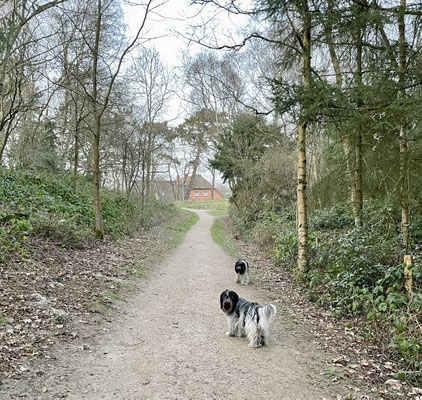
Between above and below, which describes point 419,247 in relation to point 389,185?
below

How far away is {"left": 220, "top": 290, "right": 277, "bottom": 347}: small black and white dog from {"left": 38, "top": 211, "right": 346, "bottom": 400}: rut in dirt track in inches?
6.0

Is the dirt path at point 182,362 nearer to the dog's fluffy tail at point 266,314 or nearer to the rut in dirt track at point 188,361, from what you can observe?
the rut in dirt track at point 188,361

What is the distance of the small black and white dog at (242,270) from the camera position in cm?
902

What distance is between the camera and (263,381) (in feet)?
13.6

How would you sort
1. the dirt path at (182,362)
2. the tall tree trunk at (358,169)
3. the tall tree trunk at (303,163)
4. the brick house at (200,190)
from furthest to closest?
the brick house at (200,190) < the tall tree trunk at (358,169) < the tall tree trunk at (303,163) < the dirt path at (182,362)

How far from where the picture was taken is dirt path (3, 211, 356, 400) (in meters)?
3.82

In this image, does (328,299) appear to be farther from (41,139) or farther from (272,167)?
(41,139)

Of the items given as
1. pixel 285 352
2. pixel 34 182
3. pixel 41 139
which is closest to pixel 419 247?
pixel 285 352

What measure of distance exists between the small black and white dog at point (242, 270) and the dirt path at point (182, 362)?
1.95 metres

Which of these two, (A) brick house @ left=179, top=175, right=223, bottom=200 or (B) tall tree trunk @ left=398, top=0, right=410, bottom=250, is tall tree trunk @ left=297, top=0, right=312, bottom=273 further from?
(A) brick house @ left=179, top=175, right=223, bottom=200

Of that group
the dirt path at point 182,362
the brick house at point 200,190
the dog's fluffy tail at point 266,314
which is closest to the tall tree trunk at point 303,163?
the dirt path at point 182,362

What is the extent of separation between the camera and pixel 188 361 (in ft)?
14.9

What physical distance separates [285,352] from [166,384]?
205cm

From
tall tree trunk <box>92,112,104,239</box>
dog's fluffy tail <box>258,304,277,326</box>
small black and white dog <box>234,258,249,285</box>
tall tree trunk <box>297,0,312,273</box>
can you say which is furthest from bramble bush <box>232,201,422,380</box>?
tall tree trunk <box>92,112,104,239</box>
